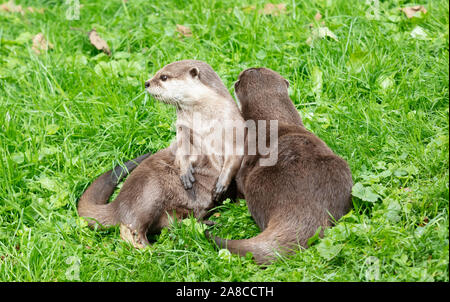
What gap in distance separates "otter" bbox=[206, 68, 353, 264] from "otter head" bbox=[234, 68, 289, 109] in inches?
9.7

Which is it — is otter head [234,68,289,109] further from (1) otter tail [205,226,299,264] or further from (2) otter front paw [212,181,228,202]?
(1) otter tail [205,226,299,264]

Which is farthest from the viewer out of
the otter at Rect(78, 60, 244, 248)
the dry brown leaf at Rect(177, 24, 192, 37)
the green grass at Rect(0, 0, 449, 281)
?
the dry brown leaf at Rect(177, 24, 192, 37)

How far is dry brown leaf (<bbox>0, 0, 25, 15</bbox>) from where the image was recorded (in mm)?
5721

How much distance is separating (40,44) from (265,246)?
9.45ft

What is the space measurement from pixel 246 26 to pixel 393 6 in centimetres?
114

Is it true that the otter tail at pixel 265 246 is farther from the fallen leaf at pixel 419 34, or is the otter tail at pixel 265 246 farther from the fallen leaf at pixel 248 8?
the fallen leaf at pixel 248 8

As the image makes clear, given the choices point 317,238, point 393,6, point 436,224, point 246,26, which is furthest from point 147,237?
point 393,6

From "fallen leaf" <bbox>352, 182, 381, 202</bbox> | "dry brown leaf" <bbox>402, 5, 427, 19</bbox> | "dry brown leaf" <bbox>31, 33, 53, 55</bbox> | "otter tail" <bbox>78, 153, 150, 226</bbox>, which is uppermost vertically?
"dry brown leaf" <bbox>402, 5, 427, 19</bbox>

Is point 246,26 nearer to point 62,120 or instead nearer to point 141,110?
point 141,110

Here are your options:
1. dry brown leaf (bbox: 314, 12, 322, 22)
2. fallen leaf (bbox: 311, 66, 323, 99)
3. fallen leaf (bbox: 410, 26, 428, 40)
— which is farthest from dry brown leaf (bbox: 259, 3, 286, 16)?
fallen leaf (bbox: 410, 26, 428, 40)

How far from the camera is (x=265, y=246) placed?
3049 mm

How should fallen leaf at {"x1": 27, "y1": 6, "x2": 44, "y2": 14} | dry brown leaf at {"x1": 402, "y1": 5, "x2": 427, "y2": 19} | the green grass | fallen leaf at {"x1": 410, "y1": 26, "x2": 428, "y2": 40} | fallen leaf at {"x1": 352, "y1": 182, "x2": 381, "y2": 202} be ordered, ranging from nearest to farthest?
1. the green grass
2. fallen leaf at {"x1": 352, "y1": 182, "x2": 381, "y2": 202}
3. fallen leaf at {"x1": 410, "y1": 26, "x2": 428, "y2": 40}
4. dry brown leaf at {"x1": 402, "y1": 5, "x2": 427, "y2": 19}
5. fallen leaf at {"x1": 27, "y1": 6, "x2": 44, "y2": 14}

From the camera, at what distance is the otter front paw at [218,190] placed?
3.58 m

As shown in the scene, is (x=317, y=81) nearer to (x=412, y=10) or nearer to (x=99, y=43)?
(x=412, y=10)
